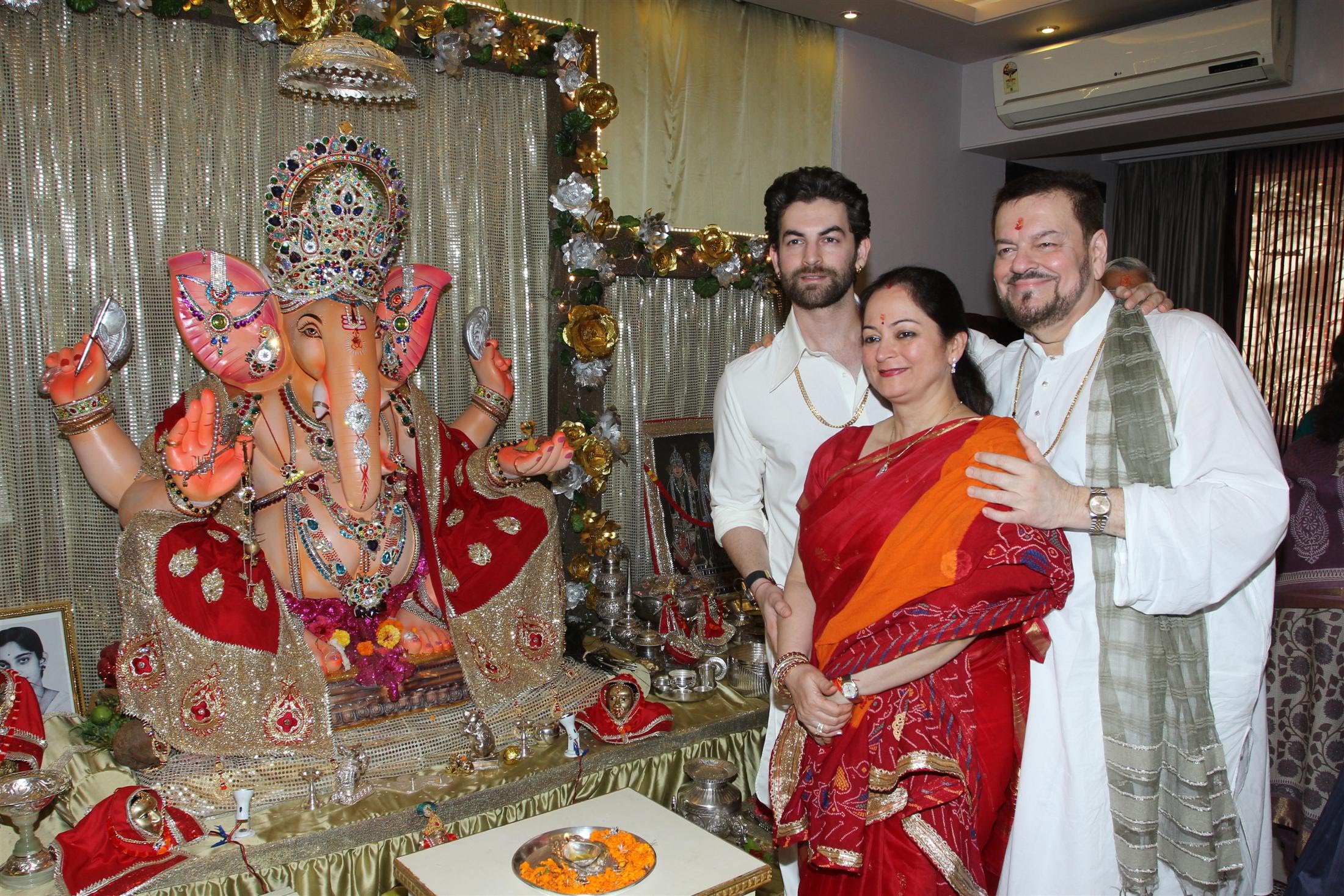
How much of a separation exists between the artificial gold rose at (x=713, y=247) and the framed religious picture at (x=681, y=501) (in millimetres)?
714

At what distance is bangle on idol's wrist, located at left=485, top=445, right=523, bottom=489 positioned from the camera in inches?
124

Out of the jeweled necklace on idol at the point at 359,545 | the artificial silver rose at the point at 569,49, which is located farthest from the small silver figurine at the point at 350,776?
the artificial silver rose at the point at 569,49

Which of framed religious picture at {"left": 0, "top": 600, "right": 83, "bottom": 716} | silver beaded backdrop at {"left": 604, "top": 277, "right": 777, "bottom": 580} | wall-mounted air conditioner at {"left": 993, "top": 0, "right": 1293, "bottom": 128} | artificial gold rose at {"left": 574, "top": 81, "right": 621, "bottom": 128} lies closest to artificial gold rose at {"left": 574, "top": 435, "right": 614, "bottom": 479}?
silver beaded backdrop at {"left": 604, "top": 277, "right": 777, "bottom": 580}

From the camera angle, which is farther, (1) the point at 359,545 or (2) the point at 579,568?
(2) the point at 579,568

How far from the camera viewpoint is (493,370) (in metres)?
3.38

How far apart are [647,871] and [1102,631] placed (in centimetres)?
106

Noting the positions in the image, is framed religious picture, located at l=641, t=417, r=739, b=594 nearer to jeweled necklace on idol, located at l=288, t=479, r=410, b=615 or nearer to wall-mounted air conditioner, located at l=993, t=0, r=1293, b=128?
jeweled necklace on idol, located at l=288, t=479, r=410, b=615

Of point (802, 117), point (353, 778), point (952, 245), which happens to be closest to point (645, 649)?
point (353, 778)

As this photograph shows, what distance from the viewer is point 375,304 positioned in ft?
9.48

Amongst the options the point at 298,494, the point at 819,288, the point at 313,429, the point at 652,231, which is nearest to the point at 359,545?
the point at 298,494

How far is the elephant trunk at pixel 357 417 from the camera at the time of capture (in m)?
2.74

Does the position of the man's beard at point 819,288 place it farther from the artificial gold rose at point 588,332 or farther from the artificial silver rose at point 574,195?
the artificial silver rose at point 574,195

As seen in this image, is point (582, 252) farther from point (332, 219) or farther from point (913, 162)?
point (913, 162)

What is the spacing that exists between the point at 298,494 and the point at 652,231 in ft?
6.31
